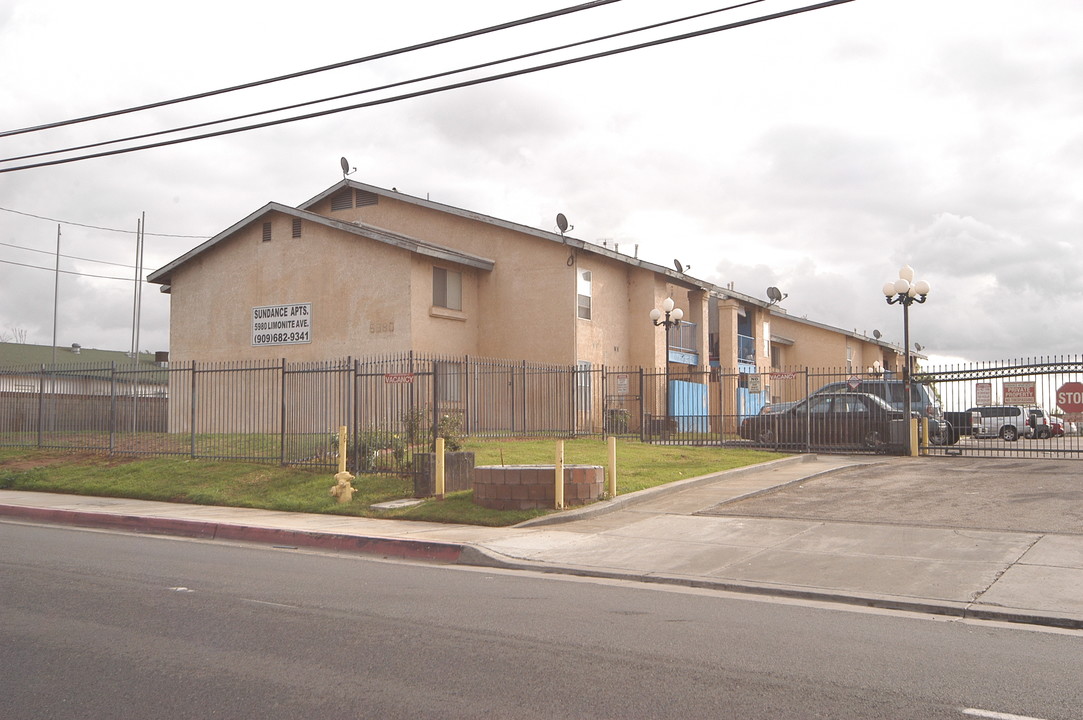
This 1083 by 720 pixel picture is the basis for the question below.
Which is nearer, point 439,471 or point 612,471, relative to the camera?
point 612,471

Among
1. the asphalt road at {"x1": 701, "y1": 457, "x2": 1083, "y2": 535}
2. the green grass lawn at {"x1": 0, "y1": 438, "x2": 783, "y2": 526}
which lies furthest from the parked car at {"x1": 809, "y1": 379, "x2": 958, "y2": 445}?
the asphalt road at {"x1": 701, "y1": 457, "x2": 1083, "y2": 535}

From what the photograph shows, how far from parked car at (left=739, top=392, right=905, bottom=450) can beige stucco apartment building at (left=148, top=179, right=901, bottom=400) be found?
26.8 ft

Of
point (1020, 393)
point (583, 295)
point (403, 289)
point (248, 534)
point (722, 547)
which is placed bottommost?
point (248, 534)

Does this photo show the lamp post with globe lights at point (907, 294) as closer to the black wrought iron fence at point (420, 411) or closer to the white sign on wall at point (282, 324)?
the black wrought iron fence at point (420, 411)

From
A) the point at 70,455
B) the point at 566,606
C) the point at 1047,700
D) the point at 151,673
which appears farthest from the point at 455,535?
the point at 70,455

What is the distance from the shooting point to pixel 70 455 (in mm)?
22359

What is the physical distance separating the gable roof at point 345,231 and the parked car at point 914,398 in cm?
1176

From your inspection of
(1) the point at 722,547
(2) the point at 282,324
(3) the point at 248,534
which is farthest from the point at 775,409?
(3) the point at 248,534

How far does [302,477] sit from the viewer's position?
17.4 m

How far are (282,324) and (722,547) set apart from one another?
71.7 ft

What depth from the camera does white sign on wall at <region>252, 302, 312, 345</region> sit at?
2969 cm

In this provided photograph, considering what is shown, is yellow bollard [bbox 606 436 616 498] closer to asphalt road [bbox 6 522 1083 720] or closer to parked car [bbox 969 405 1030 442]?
asphalt road [bbox 6 522 1083 720]

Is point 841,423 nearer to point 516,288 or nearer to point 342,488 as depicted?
point 516,288

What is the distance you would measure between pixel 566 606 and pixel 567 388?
18.2m
